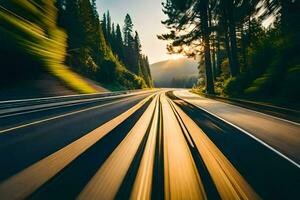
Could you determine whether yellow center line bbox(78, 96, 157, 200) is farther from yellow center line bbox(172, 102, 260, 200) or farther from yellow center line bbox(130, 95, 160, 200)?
yellow center line bbox(172, 102, 260, 200)

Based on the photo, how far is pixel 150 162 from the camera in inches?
→ 209

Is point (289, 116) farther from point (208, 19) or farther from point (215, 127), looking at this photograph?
point (208, 19)

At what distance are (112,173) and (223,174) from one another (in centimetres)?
175

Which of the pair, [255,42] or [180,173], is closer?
[180,173]

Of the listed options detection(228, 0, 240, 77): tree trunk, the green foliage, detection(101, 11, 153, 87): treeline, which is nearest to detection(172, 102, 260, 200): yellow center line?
the green foliage

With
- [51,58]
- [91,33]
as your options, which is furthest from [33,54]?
[91,33]

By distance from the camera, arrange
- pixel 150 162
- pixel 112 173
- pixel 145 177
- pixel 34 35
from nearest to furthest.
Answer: pixel 145 177 → pixel 112 173 → pixel 150 162 → pixel 34 35

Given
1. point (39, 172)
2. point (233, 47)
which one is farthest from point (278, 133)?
point (233, 47)

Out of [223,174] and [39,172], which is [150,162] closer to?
[223,174]

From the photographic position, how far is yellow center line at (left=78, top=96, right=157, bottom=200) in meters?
3.81

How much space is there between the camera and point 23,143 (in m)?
6.74

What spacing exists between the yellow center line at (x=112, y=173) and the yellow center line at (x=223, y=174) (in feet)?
4.57

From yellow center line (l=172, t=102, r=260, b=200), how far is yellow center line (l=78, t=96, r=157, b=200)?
4.57ft

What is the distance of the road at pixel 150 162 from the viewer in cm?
392
